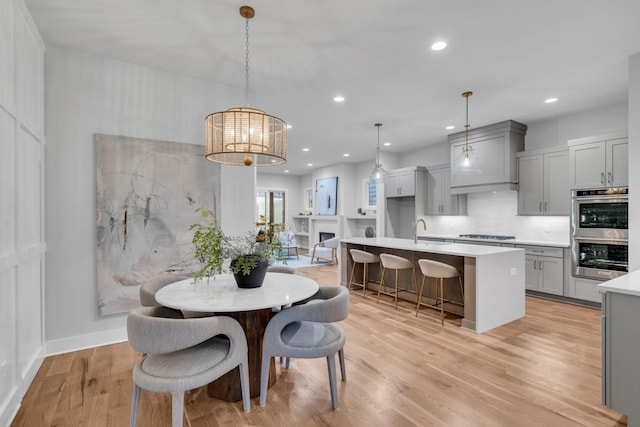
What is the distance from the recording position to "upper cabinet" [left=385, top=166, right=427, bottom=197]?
261 inches

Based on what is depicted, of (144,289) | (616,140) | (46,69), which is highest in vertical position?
(46,69)

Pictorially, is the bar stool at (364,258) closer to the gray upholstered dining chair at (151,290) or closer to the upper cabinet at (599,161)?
the gray upholstered dining chair at (151,290)

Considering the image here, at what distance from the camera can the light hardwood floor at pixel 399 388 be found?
199 cm

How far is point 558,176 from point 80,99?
6.05 meters

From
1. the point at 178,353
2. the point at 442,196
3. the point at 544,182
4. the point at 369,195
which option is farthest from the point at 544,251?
the point at 178,353

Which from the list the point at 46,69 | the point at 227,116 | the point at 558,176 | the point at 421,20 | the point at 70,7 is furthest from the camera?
the point at 558,176

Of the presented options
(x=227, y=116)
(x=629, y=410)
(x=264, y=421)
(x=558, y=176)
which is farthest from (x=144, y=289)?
(x=558, y=176)

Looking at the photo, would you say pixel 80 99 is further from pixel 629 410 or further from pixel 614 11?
pixel 629 410

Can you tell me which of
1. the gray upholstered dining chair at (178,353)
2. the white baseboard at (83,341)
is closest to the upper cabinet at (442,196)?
the gray upholstered dining chair at (178,353)

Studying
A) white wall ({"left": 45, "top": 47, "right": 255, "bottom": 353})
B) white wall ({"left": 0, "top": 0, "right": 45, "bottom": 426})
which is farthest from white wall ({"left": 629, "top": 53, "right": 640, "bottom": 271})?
white wall ({"left": 0, "top": 0, "right": 45, "bottom": 426})

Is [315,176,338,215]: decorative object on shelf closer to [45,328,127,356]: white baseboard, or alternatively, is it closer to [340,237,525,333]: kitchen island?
[340,237,525,333]: kitchen island

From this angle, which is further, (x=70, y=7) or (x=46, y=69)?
(x=46, y=69)

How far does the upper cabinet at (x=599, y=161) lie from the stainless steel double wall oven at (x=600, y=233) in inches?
4.6

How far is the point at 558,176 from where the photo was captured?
4691mm
